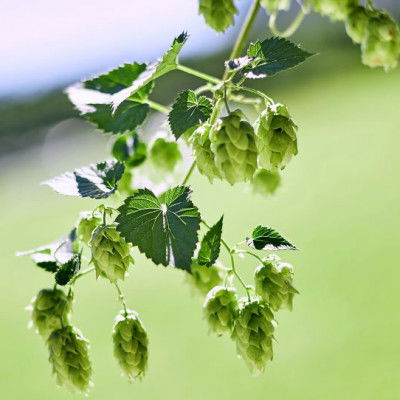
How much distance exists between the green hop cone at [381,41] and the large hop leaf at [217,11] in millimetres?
104

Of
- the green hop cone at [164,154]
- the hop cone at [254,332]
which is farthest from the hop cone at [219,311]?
the green hop cone at [164,154]

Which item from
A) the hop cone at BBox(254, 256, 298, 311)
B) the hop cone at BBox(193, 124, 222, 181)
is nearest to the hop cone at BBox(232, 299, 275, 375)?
the hop cone at BBox(254, 256, 298, 311)

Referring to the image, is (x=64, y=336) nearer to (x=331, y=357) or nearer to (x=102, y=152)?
(x=331, y=357)

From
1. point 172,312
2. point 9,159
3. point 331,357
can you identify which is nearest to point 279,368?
point 331,357

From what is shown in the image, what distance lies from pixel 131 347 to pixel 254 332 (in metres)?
0.12

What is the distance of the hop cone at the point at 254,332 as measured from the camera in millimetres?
575

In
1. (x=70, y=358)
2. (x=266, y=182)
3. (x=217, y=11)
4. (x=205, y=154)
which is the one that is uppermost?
(x=266, y=182)

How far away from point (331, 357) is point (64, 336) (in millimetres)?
3275

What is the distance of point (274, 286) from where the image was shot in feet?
2.03

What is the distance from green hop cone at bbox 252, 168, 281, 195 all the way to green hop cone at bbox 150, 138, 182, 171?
0.12 m

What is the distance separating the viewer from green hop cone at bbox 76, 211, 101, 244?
60 centimetres

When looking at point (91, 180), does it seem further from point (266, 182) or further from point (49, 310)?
point (266, 182)

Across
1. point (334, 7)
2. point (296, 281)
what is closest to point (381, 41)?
point (334, 7)

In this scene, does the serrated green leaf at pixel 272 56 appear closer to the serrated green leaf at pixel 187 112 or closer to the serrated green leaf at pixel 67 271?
the serrated green leaf at pixel 187 112
